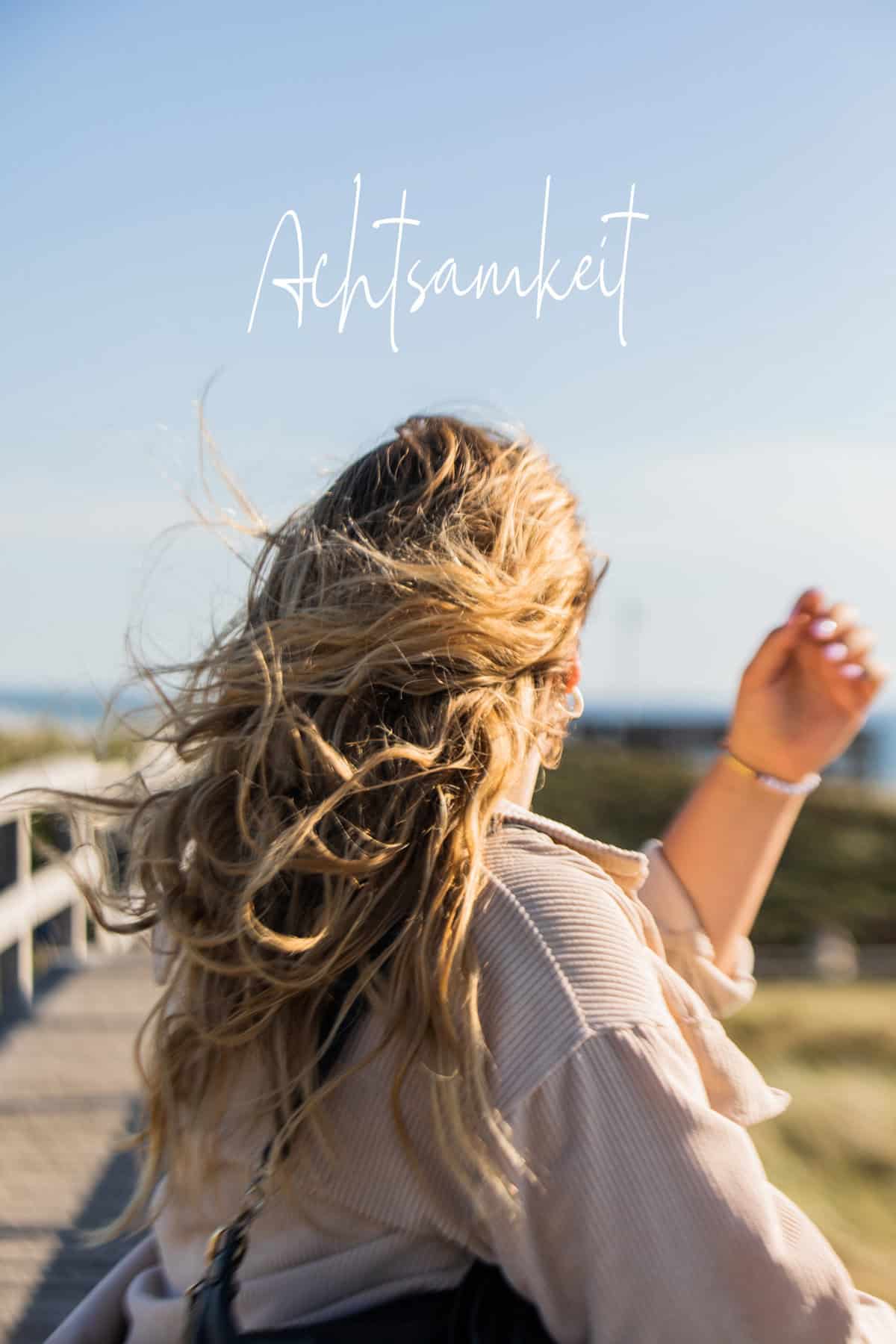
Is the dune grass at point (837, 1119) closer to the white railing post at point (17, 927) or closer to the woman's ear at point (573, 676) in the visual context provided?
the white railing post at point (17, 927)

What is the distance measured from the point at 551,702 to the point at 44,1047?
293 centimetres

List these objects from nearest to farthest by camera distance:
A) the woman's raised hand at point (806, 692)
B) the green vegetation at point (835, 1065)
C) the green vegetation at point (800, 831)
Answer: the woman's raised hand at point (806, 692) < the green vegetation at point (835, 1065) < the green vegetation at point (800, 831)

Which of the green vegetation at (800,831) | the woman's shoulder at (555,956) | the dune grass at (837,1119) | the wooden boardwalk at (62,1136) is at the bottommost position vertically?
the green vegetation at (800,831)

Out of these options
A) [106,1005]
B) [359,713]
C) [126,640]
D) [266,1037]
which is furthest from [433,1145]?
[106,1005]

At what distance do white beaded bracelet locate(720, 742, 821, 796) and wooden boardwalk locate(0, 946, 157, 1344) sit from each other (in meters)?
1.25

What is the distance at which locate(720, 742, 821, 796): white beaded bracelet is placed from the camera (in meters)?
1.90

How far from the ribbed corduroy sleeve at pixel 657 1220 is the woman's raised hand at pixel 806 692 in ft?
2.60

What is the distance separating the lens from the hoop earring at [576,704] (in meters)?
1.52

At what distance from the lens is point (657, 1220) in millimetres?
1068

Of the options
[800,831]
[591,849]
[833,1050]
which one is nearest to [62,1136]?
[591,849]

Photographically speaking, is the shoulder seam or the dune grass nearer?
the shoulder seam

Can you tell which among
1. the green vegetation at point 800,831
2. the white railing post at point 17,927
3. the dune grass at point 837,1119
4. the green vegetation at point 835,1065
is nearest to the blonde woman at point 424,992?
the white railing post at point 17,927

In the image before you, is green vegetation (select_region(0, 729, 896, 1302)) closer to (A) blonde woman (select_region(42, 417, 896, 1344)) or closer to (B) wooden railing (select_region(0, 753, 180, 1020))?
(A) blonde woman (select_region(42, 417, 896, 1344))

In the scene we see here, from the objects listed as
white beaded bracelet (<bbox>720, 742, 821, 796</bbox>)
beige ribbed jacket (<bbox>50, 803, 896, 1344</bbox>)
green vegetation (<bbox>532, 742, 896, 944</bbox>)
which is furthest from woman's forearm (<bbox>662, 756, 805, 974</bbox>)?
green vegetation (<bbox>532, 742, 896, 944</bbox>)
